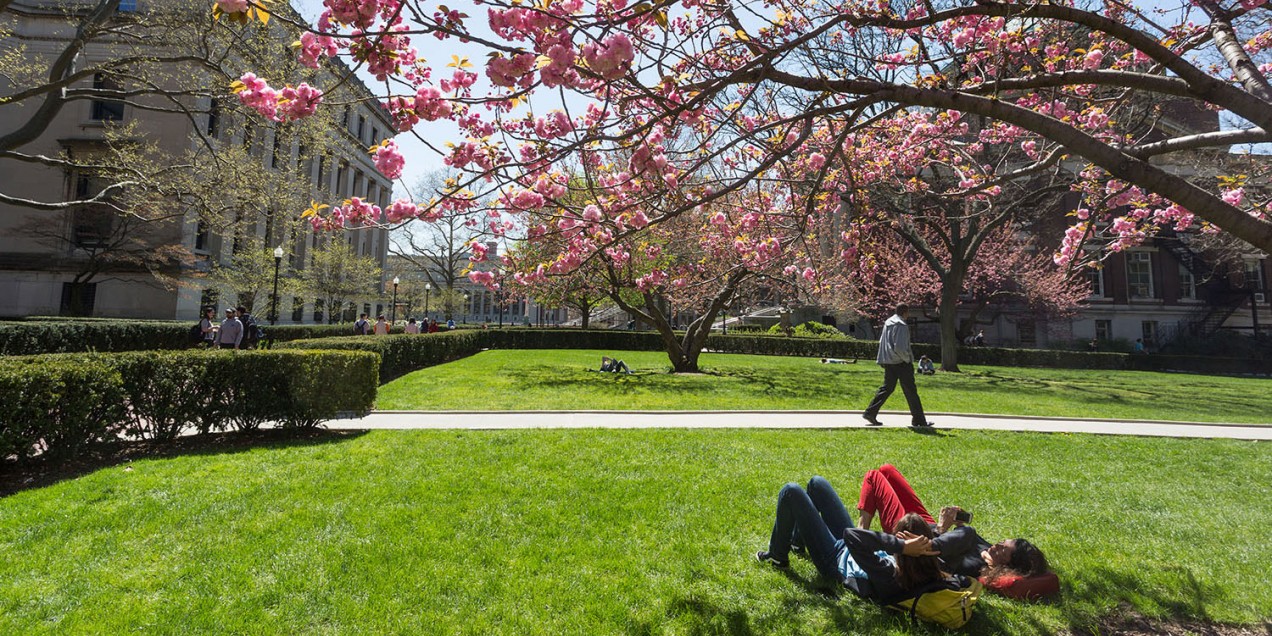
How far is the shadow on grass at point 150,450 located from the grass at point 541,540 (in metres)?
0.25

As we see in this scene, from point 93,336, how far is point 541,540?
19209mm

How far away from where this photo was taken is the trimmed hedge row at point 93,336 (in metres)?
12.9

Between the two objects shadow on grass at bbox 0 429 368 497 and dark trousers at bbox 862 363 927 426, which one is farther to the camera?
dark trousers at bbox 862 363 927 426

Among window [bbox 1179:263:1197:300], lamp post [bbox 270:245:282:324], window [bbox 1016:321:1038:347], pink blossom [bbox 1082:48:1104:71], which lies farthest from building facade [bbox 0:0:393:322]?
window [bbox 1179:263:1197:300]

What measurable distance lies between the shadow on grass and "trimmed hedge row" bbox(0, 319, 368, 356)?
327 inches

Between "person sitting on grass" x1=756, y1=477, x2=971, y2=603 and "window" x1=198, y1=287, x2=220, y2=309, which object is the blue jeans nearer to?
"person sitting on grass" x1=756, y1=477, x2=971, y2=603

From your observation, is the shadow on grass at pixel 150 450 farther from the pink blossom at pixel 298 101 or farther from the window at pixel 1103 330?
the window at pixel 1103 330

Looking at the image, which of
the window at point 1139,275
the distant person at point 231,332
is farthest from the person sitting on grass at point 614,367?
the window at point 1139,275

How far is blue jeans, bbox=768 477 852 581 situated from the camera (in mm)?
3301

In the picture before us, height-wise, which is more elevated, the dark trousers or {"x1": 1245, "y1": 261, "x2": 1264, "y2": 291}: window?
{"x1": 1245, "y1": 261, "x2": 1264, "y2": 291}: window

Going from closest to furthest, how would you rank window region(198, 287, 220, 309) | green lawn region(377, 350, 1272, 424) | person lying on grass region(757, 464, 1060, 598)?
person lying on grass region(757, 464, 1060, 598), green lawn region(377, 350, 1272, 424), window region(198, 287, 220, 309)

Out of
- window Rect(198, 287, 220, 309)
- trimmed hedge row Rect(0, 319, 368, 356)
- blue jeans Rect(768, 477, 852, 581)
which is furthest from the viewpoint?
window Rect(198, 287, 220, 309)

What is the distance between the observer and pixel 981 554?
317 centimetres

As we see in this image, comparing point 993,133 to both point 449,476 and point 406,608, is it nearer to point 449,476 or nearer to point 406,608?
point 449,476
